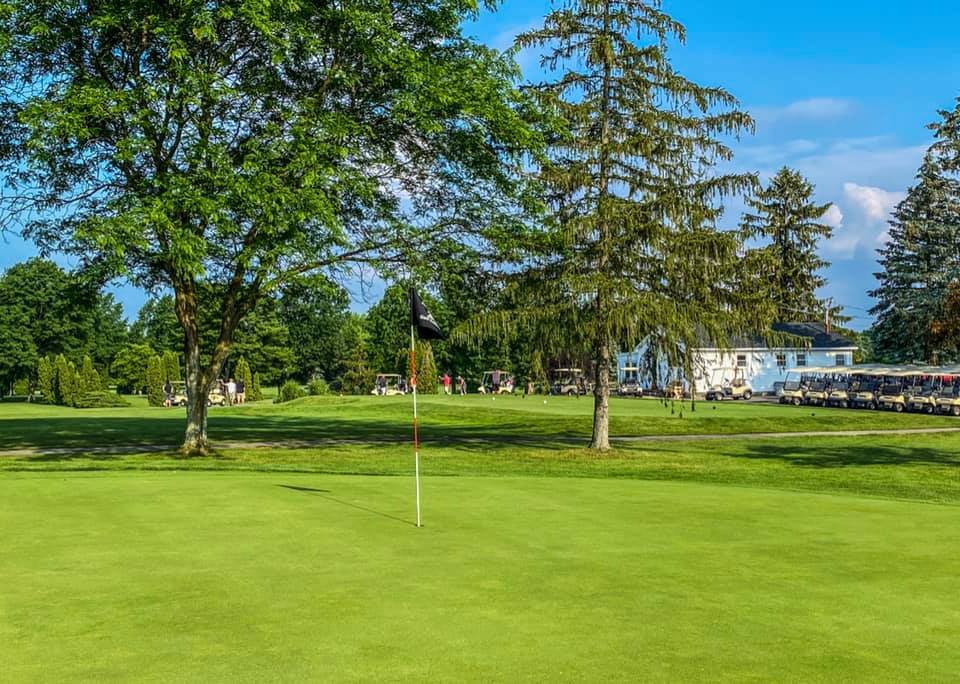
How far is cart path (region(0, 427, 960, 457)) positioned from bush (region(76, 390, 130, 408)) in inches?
1610

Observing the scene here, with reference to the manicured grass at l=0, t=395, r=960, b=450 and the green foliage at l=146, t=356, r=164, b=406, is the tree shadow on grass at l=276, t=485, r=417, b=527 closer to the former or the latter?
the manicured grass at l=0, t=395, r=960, b=450

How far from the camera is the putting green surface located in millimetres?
5371

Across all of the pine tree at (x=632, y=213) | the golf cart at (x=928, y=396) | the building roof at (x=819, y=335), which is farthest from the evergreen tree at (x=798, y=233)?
the pine tree at (x=632, y=213)

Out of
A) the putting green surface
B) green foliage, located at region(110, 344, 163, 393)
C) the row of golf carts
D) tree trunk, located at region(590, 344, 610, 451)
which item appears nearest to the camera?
the putting green surface

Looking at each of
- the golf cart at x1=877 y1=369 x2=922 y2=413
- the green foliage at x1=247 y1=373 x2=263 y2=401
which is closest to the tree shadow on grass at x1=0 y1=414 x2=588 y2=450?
the golf cart at x1=877 y1=369 x2=922 y2=413

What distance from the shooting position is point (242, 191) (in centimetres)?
2181

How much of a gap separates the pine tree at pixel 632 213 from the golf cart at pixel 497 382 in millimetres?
57985

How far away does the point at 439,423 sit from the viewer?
4728 cm

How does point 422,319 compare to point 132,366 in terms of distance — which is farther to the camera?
point 132,366

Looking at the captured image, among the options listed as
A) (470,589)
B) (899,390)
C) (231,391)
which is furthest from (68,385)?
(470,589)

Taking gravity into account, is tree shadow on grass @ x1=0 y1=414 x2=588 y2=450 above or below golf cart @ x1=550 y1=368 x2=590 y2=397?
below

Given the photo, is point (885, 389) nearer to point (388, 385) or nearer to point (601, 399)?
point (601, 399)

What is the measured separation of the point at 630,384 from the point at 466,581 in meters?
77.3

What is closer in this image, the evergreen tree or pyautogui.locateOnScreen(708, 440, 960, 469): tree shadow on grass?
pyautogui.locateOnScreen(708, 440, 960, 469): tree shadow on grass
